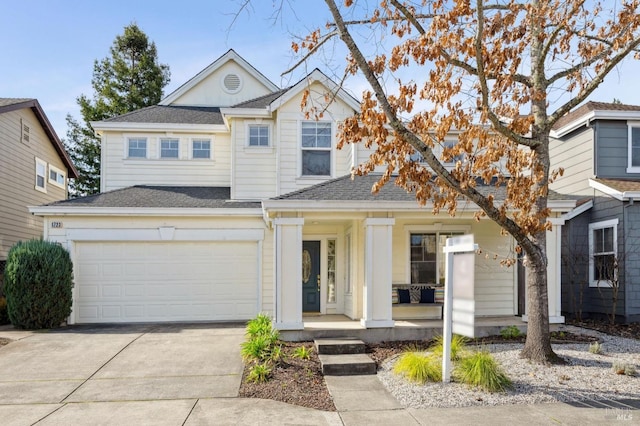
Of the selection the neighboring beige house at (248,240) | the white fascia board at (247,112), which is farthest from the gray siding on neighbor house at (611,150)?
the white fascia board at (247,112)

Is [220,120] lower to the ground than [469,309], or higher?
higher

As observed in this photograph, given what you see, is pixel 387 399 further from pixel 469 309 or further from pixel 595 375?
pixel 595 375

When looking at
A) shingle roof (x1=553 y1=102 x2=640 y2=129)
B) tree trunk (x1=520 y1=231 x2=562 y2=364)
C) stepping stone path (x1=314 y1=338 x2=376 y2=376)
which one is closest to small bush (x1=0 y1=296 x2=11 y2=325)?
stepping stone path (x1=314 y1=338 x2=376 y2=376)

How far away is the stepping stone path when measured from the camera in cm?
799

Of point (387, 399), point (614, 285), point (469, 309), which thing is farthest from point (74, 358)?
point (614, 285)

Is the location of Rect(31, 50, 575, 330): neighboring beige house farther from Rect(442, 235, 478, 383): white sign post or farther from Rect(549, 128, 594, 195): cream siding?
Rect(442, 235, 478, 383): white sign post

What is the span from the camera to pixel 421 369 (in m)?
7.23

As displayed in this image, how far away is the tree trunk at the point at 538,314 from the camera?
7.95 meters

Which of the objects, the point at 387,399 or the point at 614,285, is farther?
the point at 614,285

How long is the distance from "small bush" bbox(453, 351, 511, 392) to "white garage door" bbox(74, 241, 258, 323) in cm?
726

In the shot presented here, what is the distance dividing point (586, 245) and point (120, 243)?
483 inches

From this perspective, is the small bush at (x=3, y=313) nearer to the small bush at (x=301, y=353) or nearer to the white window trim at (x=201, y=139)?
the white window trim at (x=201, y=139)

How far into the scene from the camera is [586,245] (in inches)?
540

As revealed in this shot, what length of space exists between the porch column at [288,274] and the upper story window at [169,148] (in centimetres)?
671
